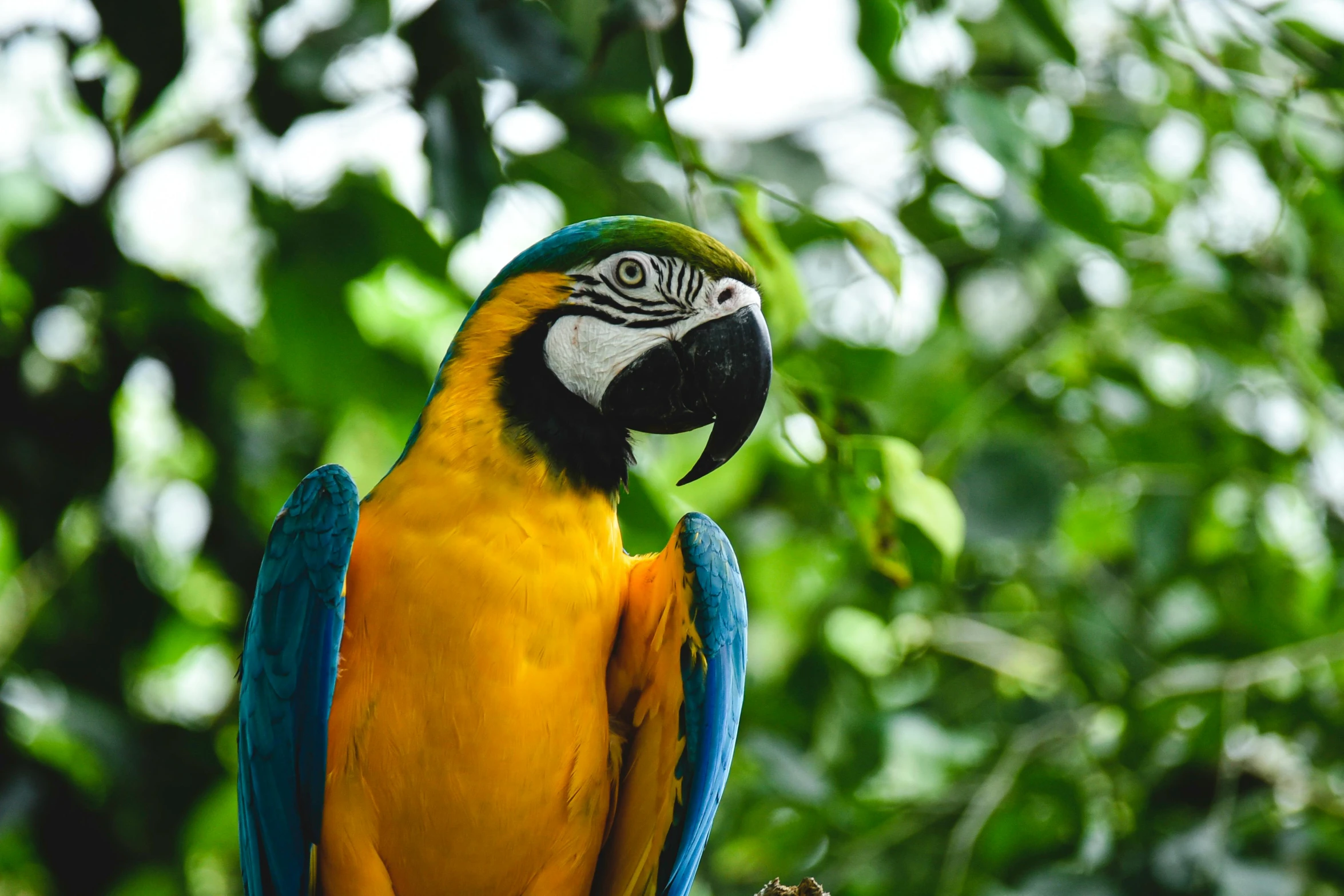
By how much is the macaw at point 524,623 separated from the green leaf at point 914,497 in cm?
25

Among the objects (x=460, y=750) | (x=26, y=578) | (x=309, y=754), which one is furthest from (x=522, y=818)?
(x=26, y=578)

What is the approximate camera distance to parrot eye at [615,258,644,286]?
4.69 feet

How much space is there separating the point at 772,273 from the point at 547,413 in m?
0.45

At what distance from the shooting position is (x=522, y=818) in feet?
4.51

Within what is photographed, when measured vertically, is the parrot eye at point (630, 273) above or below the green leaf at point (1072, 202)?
above

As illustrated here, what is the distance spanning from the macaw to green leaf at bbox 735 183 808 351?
0.20 metres

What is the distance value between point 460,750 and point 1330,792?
76.3 inches

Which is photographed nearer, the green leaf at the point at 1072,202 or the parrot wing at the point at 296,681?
the parrot wing at the point at 296,681

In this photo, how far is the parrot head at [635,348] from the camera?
142 cm

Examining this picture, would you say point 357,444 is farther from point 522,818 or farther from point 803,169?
point 522,818

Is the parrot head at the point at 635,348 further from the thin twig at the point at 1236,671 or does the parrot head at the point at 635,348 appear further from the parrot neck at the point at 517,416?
the thin twig at the point at 1236,671

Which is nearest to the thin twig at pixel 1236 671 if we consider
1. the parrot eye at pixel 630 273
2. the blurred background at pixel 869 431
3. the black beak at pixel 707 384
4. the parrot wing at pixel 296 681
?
the blurred background at pixel 869 431

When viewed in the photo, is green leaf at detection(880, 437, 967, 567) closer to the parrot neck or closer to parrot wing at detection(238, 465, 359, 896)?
the parrot neck

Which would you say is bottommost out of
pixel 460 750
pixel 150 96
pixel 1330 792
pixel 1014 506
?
pixel 1330 792
